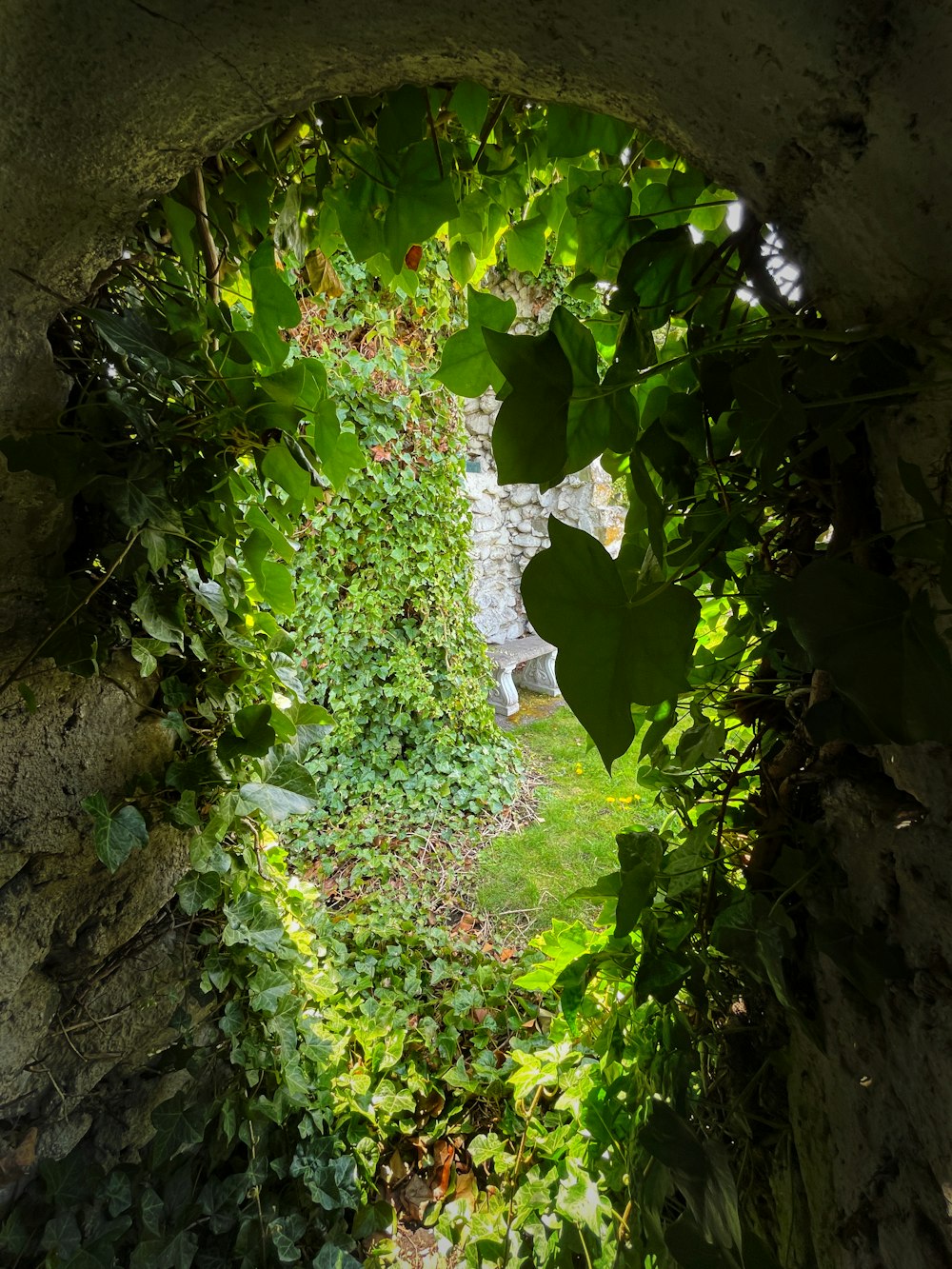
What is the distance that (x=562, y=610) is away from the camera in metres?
0.44

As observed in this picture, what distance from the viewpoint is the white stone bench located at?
5.41m

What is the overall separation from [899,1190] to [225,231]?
1126mm

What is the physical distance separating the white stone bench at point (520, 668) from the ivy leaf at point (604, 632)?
16.1 feet

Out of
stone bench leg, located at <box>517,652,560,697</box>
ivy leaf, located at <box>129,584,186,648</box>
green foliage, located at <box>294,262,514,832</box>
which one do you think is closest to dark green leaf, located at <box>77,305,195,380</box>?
ivy leaf, located at <box>129,584,186,648</box>

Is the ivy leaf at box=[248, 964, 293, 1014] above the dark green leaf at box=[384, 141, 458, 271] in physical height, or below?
below

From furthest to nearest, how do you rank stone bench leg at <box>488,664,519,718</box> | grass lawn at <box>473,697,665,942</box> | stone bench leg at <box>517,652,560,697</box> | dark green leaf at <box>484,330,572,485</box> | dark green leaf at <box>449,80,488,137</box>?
1. stone bench leg at <box>517,652,560,697</box>
2. stone bench leg at <box>488,664,519,718</box>
3. grass lawn at <box>473,697,665,942</box>
4. dark green leaf at <box>449,80,488,137</box>
5. dark green leaf at <box>484,330,572,485</box>

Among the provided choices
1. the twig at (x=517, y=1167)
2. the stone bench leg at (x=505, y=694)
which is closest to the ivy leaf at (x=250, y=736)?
the twig at (x=517, y=1167)

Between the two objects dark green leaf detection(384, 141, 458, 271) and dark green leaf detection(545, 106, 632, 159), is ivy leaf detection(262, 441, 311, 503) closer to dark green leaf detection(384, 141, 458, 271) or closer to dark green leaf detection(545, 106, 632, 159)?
dark green leaf detection(384, 141, 458, 271)

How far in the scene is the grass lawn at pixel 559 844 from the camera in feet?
8.95

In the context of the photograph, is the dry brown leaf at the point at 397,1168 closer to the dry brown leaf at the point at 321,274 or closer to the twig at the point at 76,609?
the twig at the point at 76,609

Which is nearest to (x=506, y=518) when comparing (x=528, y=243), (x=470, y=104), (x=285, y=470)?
(x=528, y=243)

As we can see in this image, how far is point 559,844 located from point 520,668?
10.6 ft

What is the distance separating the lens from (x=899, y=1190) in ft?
1.54

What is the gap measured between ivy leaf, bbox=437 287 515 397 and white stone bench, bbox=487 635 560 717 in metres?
4.71
